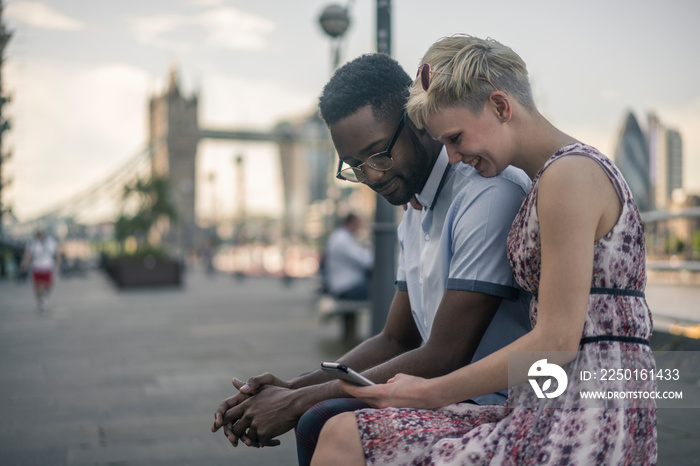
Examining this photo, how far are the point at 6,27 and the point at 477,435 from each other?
299 cm

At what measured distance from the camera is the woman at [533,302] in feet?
3.81

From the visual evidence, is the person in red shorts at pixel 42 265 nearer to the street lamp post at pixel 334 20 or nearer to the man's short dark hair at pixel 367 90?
the street lamp post at pixel 334 20

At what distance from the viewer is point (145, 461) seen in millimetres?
3111

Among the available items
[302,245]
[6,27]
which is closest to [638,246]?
[6,27]

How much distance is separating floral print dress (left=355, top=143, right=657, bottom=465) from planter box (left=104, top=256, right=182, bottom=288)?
16.2 metres


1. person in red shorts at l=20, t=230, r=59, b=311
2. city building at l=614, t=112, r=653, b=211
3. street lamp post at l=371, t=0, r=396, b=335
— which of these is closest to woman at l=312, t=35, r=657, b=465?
street lamp post at l=371, t=0, r=396, b=335

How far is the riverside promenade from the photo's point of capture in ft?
10.7

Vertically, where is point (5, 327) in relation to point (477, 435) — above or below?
below

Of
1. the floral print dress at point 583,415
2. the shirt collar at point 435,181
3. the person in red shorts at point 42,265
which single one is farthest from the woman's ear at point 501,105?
the person in red shorts at point 42,265

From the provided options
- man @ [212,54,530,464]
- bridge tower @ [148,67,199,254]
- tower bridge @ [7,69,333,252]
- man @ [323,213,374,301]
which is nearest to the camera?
man @ [212,54,530,464]

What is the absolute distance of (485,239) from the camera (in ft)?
4.53

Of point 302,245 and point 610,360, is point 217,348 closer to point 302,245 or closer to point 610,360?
point 610,360

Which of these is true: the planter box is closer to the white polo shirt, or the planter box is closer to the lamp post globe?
the lamp post globe

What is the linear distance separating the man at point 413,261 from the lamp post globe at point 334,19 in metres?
5.61
